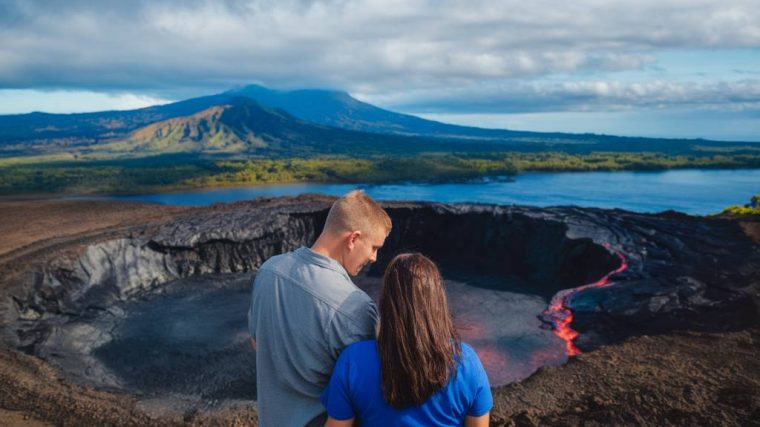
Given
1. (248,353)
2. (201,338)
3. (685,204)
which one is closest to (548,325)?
(248,353)

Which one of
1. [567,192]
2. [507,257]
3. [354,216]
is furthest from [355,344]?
[567,192]

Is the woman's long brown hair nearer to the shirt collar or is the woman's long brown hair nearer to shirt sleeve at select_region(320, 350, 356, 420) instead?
shirt sleeve at select_region(320, 350, 356, 420)

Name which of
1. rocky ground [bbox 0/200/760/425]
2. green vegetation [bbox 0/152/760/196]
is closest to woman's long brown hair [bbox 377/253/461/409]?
rocky ground [bbox 0/200/760/425]

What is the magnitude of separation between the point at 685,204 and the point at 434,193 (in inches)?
1052

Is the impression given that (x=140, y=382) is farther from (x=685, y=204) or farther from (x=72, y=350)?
(x=685, y=204)

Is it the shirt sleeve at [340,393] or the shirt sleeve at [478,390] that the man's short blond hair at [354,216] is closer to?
the shirt sleeve at [340,393]

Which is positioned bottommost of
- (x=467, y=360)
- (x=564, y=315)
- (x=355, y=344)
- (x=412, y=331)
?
(x=564, y=315)

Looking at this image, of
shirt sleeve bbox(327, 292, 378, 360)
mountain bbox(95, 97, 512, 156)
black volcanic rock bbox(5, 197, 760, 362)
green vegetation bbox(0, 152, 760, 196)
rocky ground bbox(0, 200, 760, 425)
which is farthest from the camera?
mountain bbox(95, 97, 512, 156)

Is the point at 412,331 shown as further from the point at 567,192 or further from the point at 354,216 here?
the point at 567,192

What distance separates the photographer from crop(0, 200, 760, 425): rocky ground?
9664mm

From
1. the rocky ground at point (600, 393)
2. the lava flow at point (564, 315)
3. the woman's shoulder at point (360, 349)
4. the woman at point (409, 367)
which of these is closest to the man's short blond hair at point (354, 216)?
the woman at point (409, 367)

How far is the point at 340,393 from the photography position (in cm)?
278

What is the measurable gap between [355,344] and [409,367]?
0.31 metres

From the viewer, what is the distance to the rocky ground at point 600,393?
380 inches
